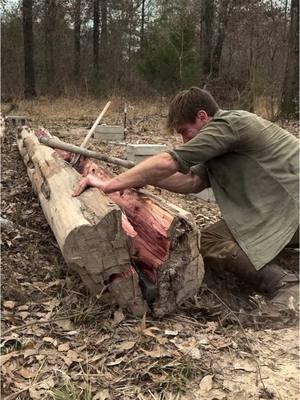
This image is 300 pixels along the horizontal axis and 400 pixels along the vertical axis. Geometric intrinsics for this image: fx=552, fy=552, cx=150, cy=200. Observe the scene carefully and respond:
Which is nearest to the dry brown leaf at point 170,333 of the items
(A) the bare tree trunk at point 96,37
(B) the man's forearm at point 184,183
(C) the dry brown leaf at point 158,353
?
(C) the dry brown leaf at point 158,353

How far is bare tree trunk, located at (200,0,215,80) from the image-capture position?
20.9m

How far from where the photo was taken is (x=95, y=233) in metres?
3.13

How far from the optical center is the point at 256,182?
3703 mm

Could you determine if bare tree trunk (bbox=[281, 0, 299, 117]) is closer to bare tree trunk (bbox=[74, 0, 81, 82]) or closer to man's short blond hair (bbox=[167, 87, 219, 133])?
man's short blond hair (bbox=[167, 87, 219, 133])

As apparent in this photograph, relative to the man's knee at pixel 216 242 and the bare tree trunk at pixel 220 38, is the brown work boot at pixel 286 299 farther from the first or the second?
the bare tree trunk at pixel 220 38

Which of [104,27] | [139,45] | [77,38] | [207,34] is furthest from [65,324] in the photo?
[104,27]

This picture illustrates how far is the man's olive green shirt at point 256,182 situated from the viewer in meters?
3.58

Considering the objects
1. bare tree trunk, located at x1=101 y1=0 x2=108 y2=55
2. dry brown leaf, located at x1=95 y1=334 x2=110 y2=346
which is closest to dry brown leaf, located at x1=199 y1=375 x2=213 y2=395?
dry brown leaf, located at x1=95 y1=334 x2=110 y2=346

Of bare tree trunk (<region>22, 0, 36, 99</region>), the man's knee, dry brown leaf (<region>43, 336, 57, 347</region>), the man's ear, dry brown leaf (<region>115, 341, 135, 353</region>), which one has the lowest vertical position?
dry brown leaf (<region>115, 341, 135, 353</region>)

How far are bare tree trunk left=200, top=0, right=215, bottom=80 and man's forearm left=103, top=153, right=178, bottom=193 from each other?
17900mm

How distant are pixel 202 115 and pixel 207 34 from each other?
18280mm

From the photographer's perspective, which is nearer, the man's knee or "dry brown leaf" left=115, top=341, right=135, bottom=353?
"dry brown leaf" left=115, top=341, right=135, bottom=353

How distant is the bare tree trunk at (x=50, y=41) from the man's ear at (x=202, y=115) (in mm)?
18459

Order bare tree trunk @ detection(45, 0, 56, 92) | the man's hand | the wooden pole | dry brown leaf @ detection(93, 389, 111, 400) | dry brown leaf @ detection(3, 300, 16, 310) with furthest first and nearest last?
1. bare tree trunk @ detection(45, 0, 56, 92)
2. the wooden pole
3. the man's hand
4. dry brown leaf @ detection(3, 300, 16, 310)
5. dry brown leaf @ detection(93, 389, 111, 400)
